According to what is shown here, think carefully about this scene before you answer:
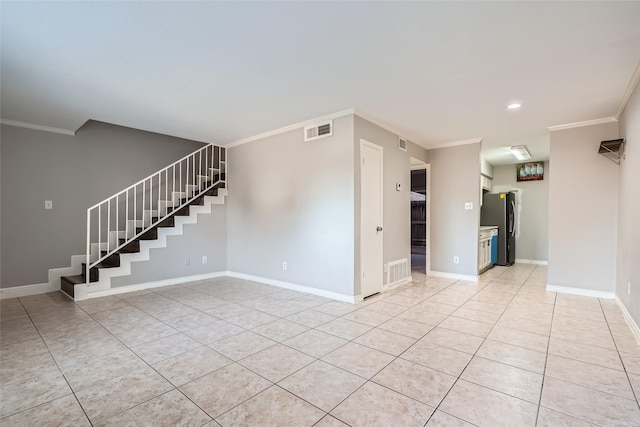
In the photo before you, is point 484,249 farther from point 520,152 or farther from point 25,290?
point 25,290

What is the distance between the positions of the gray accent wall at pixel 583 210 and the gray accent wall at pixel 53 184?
703 cm

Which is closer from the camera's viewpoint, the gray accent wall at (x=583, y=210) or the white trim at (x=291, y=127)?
the white trim at (x=291, y=127)

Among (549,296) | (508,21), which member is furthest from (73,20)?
(549,296)

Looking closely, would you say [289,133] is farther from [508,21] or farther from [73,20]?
[508,21]

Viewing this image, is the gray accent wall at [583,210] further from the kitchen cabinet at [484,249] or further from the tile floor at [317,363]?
the kitchen cabinet at [484,249]

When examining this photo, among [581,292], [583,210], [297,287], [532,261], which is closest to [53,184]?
[297,287]

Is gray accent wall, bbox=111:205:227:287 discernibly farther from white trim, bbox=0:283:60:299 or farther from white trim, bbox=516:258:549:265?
white trim, bbox=516:258:549:265

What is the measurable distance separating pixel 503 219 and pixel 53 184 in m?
8.74

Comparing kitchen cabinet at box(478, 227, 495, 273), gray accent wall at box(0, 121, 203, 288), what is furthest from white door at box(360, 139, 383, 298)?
gray accent wall at box(0, 121, 203, 288)

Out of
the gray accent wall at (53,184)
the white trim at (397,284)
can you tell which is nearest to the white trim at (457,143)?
the white trim at (397,284)

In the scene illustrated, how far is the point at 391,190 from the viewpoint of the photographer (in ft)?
15.6

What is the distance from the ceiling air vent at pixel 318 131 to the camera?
4.11 metres

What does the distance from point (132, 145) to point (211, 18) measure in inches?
171

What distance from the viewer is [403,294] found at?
438 centimetres
